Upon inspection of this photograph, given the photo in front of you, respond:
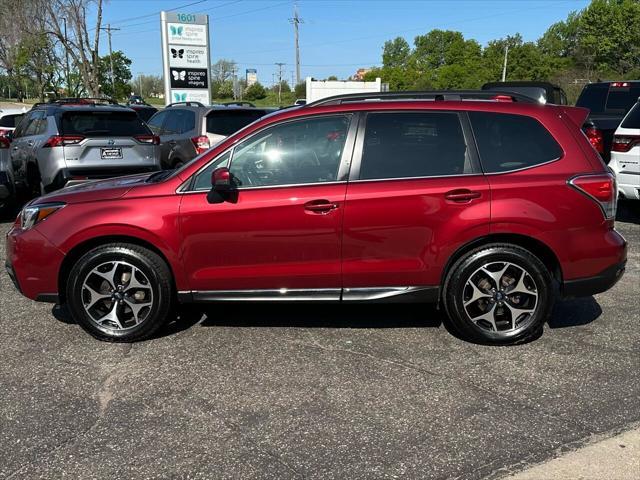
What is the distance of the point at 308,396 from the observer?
11.4ft

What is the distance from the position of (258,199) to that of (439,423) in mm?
1903

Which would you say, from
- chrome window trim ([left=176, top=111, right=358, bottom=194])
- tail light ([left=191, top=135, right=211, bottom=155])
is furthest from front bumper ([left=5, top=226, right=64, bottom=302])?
tail light ([left=191, top=135, right=211, bottom=155])

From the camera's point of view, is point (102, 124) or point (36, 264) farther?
point (102, 124)

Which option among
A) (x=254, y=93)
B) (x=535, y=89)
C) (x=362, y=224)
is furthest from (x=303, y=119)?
(x=254, y=93)

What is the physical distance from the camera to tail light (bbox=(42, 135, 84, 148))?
8.29m

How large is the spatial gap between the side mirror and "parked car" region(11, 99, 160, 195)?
503 cm

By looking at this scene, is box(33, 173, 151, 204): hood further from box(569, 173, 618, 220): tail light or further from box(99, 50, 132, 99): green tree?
box(99, 50, 132, 99): green tree

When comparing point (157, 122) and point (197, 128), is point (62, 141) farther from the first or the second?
point (157, 122)

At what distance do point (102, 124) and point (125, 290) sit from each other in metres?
5.29

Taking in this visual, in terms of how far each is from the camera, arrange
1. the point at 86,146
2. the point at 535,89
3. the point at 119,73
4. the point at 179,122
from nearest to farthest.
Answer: the point at 86,146
the point at 179,122
the point at 535,89
the point at 119,73

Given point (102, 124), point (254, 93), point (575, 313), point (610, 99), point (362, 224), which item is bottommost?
point (575, 313)

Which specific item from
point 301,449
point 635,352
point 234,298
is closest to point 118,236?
point 234,298

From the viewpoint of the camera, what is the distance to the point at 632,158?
7.70 meters

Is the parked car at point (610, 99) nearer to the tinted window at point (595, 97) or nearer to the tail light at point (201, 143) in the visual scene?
the tinted window at point (595, 97)
